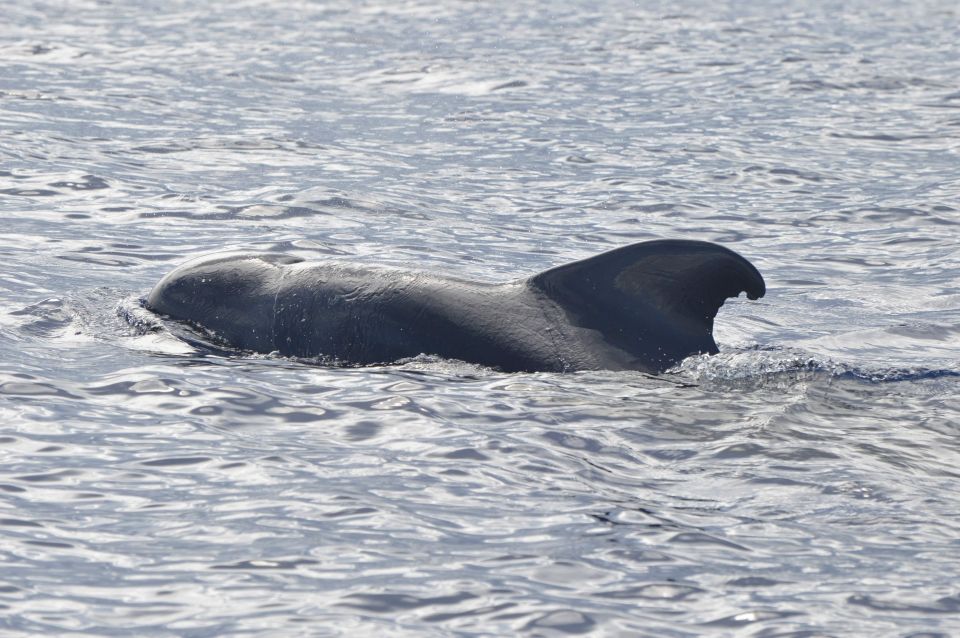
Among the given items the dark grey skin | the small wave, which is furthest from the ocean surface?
the dark grey skin

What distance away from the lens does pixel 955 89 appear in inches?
1258

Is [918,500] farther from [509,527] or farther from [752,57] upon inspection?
[752,57]

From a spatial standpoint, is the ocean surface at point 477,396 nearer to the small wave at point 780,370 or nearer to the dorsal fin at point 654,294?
the small wave at point 780,370

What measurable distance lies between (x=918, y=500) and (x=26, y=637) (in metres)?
4.75

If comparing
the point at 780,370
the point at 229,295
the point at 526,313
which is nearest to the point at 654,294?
the point at 526,313

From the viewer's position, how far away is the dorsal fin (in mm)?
10758

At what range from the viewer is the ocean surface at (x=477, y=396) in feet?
24.1

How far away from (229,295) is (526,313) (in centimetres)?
292

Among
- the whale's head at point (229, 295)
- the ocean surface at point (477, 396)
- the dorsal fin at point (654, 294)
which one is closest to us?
the ocean surface at point (477, 396)

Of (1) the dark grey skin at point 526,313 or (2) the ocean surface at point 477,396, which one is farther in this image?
(1) the dark grey skin at point 526,313

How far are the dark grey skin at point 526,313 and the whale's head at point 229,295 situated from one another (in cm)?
3

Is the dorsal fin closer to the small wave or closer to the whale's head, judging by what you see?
the small wave

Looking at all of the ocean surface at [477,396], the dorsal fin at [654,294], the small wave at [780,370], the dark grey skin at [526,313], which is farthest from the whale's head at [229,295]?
the small wave at [780,370]

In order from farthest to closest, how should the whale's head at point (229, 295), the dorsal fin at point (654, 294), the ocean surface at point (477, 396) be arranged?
the whale's head at point (229, 295)
the dorsal fin at point (654, 294)
the ocean surface at point (477, 396)
